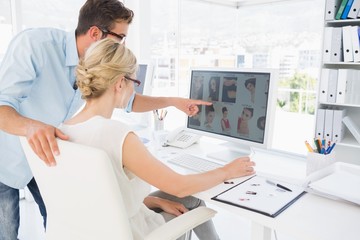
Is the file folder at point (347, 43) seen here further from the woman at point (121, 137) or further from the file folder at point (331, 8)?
the woman at point (121, 137)

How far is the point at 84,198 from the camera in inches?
37.5

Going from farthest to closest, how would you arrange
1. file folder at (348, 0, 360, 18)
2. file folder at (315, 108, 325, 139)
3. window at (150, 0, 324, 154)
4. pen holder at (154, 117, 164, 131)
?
window at (150, 0, 324, 154) → file folder at (315, 108, 325, 139) → file folder at (348, 0, 360, 18) → pen holder at (154, 117, 164, 131)

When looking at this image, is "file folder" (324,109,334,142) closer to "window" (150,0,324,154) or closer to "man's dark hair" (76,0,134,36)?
"window" (150,0,324,154)

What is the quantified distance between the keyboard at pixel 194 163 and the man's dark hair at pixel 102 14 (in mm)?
711

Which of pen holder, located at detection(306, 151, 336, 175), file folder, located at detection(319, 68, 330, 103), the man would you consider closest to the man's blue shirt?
the man

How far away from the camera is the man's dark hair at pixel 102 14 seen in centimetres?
145

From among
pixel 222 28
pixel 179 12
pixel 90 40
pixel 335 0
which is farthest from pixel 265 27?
pixel 90 40

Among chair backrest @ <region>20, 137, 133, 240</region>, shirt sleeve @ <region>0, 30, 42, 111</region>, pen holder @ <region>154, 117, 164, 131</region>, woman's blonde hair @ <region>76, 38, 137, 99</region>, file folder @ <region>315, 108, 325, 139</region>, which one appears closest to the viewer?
chair backrest @ <region>20, 137, 133, 240</region>

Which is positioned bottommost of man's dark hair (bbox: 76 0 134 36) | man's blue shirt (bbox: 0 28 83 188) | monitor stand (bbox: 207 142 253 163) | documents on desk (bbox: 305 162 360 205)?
monitor stand (bbox: 207 142 253 163)

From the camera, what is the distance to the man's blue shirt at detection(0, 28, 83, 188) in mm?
1270

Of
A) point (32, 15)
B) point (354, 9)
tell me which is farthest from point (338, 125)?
point (32, 15)

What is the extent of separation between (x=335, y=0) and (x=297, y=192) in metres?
2.51

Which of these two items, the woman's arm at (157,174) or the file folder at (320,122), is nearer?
the woman's arm at (157,174)

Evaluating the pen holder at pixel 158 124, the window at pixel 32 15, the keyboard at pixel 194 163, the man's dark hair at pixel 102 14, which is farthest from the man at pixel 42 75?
the window at pixel 32 15
